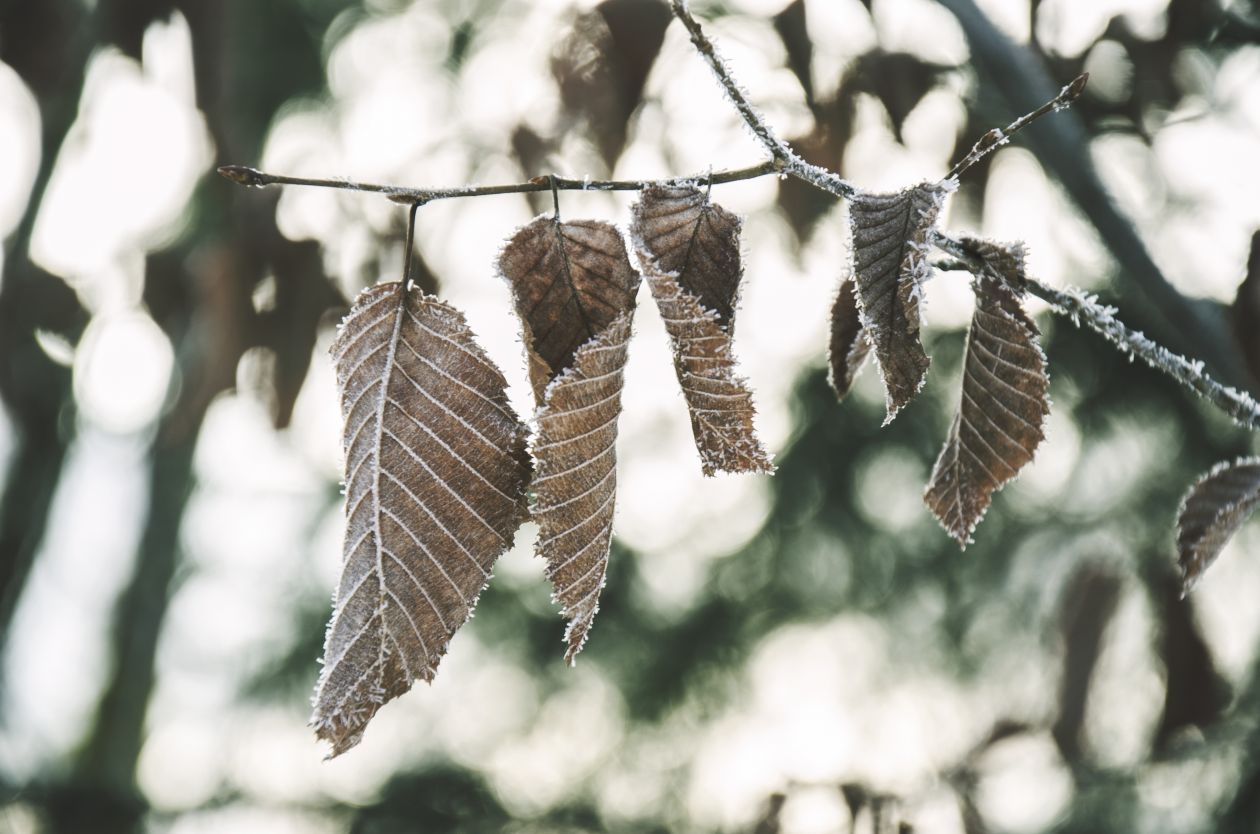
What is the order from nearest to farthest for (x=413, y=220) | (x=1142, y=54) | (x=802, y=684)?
1. (x=413, y=220)
2. (x=1142, y=54)
3. (x=802, y=684)

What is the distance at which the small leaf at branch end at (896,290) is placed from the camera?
1.20 feet

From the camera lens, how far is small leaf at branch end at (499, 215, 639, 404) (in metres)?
0.42

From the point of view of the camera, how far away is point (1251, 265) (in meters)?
0.82

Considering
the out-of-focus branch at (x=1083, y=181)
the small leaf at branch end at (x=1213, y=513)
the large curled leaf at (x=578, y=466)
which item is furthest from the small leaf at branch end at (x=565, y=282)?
the out-of-focus branch at (x=1083, y=181)

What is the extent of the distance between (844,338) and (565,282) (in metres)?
0.19

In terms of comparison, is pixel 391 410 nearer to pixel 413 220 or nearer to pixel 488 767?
pixel 413 220

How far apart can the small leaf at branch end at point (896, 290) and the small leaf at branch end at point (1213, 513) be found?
0.30 metres

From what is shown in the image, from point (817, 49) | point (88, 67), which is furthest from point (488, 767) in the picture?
point (817, 49)

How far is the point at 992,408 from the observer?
0.46m

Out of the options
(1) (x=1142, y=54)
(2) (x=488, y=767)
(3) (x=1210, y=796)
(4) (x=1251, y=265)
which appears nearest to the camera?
(4) (x=1251, y=265)

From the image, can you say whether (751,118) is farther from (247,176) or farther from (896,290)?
(247,176)

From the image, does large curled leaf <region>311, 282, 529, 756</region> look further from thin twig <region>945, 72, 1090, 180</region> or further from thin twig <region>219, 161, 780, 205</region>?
thin twig <region>945, 72, 1090, 180</region>

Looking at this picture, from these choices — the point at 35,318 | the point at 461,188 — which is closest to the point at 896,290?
the point at 461,188

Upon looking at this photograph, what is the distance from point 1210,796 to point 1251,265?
1.93 meters
